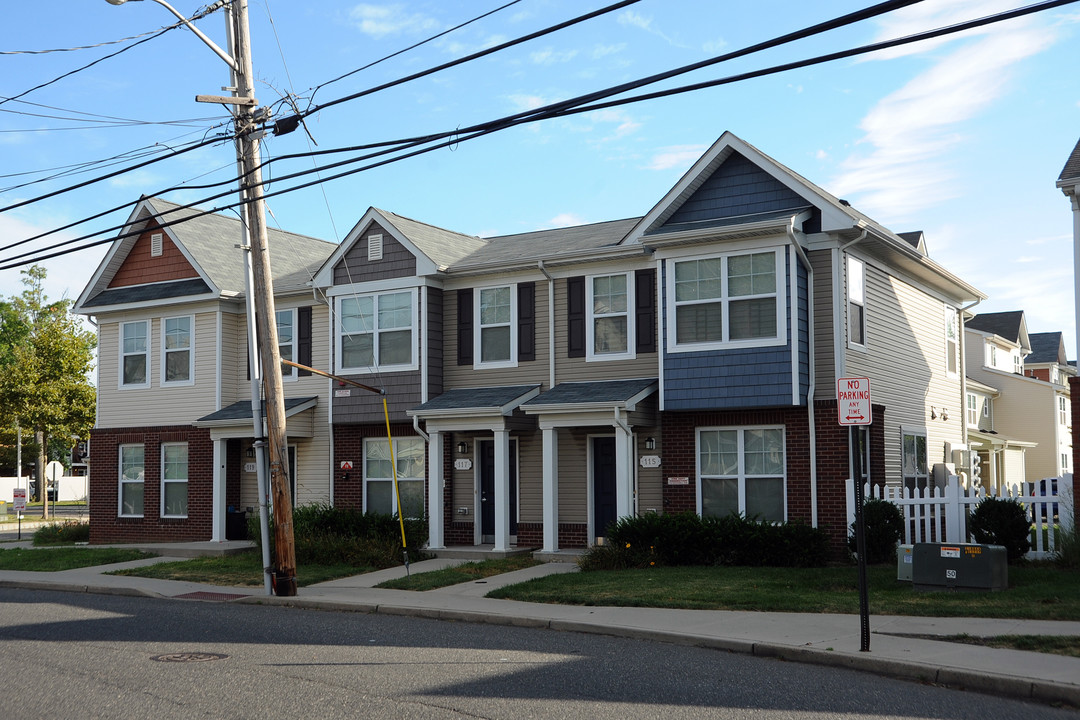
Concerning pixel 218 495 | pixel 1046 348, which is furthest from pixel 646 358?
pixel 1046 348

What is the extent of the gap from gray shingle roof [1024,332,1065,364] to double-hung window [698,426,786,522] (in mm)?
40024

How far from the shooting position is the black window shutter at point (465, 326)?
21422 mm

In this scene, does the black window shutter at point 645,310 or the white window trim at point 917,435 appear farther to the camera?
the white window trim at point 917,435

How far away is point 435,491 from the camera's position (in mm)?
20406

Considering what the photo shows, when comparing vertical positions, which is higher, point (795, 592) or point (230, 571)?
point (795, 592)

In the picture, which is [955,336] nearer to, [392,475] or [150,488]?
[392,475]

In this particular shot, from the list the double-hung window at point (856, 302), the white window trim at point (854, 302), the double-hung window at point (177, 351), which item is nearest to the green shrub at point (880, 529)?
the white window trim at point (854, 302)

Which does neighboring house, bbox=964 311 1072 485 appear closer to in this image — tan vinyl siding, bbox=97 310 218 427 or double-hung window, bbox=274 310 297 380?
double-hung window, bbox=274 310 297 380

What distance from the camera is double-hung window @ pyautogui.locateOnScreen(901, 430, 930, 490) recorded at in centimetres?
2034

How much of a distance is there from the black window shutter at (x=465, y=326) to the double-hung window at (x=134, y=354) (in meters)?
8.73

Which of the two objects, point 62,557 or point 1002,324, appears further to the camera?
point 1002,324

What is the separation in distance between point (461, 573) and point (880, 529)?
6.79 meters

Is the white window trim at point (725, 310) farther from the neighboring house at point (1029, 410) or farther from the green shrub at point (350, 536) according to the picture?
the neighboring house at point (1029, 410)

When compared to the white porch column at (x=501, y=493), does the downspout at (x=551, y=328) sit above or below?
above
